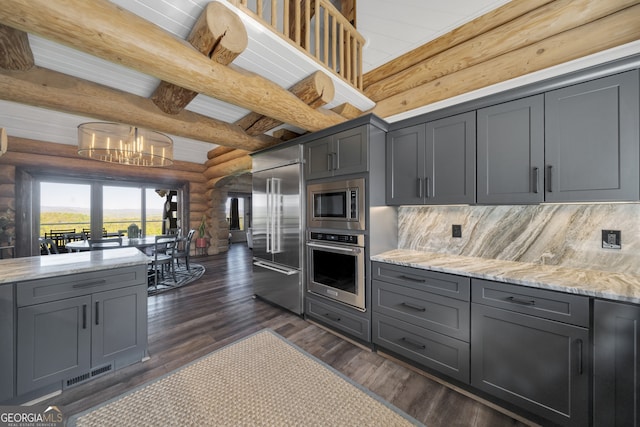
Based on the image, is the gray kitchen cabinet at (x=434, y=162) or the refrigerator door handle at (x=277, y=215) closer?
the gray kitchen cabinet at (x=434, y=162)

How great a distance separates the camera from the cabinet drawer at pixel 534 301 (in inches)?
54.6

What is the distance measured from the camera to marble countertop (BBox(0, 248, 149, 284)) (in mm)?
1670

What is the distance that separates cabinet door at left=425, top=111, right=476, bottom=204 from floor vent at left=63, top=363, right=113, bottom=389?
3299 mm

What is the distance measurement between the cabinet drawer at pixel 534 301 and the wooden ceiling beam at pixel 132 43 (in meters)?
2.40

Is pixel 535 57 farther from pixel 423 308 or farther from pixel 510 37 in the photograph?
pixel 423 308

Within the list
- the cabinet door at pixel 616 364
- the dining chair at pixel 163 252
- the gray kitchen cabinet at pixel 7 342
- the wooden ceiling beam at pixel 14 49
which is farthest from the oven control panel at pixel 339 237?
the dining chair at pixel 163 252

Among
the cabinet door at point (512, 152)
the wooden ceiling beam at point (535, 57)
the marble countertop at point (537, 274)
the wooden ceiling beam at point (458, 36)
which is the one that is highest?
the wooden ceiling beam at point (458, 36)

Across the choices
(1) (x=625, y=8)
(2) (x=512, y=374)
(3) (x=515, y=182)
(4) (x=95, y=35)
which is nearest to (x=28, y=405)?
(4) (x=95, y=35)

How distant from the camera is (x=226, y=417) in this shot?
5.16ft

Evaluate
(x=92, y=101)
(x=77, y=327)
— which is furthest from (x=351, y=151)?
(x=77, y=327)

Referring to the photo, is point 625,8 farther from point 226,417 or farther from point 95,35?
point 226,417

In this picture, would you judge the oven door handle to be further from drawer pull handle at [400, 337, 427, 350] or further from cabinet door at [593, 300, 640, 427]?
cabinet door at [593, 300, 640, 427]

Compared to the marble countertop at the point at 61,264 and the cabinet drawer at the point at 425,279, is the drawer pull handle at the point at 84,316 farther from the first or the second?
the cabinet drawer at the point at 425,279

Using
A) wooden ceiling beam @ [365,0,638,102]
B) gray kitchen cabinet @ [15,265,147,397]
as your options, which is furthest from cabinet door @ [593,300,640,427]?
gray kitchen cabinet @ [15,265,147,397]
